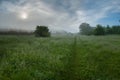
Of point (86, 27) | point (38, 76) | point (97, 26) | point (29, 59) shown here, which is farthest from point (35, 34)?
point (86, 27)

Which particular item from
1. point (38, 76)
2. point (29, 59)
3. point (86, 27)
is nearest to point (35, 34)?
point (29, 59)

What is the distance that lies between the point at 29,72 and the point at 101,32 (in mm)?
95989

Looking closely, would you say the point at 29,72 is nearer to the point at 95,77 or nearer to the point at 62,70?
the point at 62,70

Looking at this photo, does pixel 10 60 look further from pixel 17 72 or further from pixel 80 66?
pixel 80 66

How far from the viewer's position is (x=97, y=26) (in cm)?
10275

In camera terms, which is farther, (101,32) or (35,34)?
(101,32)

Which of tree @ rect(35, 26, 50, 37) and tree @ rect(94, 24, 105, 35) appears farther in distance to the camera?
tree @ rect(94, 24, 105, 35)

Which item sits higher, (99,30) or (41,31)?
(41,31)

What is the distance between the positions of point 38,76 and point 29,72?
2.87ft

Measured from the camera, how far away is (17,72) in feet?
40.0

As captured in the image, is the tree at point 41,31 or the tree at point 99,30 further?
the tree at point 99,30

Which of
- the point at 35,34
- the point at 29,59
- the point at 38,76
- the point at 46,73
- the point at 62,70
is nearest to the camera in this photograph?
the point at 38,76

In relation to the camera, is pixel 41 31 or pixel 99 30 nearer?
pixel 41 31

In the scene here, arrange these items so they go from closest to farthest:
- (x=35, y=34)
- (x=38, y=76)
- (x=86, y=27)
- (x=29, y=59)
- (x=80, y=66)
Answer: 1. (x=38, y=76)
2. (x=80, y=66)
3. (x=29, y=59)
4. (x=35, y=34)
5. (x=86, y=27)
